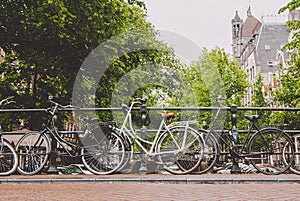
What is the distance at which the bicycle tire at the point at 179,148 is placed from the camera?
7.29 metres

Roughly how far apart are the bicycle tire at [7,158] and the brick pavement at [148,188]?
461 mm

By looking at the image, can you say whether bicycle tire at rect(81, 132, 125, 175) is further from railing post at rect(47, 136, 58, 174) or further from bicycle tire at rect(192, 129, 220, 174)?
bicycle tire at rect(192, 129, 220, 174)

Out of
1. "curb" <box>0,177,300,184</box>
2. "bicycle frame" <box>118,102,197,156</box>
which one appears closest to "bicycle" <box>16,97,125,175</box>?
"bicycle frame" <box>118,102,197,156</box>

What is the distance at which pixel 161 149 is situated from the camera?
286 inches

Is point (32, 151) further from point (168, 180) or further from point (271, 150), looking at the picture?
point (271, 150)

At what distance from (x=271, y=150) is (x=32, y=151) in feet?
12.7

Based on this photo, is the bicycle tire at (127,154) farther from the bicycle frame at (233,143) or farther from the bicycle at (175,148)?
the bicycle frame at (233,143)

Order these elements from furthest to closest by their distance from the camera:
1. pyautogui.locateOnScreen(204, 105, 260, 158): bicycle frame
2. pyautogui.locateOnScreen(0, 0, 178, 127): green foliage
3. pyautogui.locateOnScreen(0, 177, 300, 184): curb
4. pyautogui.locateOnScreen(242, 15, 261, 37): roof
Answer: pyautogui.locateOnScreen(242, 15, 261, 37): roof → pyautogui.locateOnScreen(0, 0, 178, 127): green foliage → pyautogui.locateOnScreen(204, 105, 260, 158): bicycle frame → pyautogui.locateOnScreen(0, 177, 300, 184): curb

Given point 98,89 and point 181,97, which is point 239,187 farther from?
point 181,97

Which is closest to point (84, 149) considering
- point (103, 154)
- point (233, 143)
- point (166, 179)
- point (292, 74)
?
point (103, 154)

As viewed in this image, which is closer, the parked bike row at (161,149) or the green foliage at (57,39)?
the parked bike row at (161,149)

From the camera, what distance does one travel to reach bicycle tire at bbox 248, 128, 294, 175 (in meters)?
7.37

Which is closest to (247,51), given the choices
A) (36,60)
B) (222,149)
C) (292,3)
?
(292,3)

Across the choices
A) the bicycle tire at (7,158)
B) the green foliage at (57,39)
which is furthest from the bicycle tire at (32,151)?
the green foliage at (57,39)
